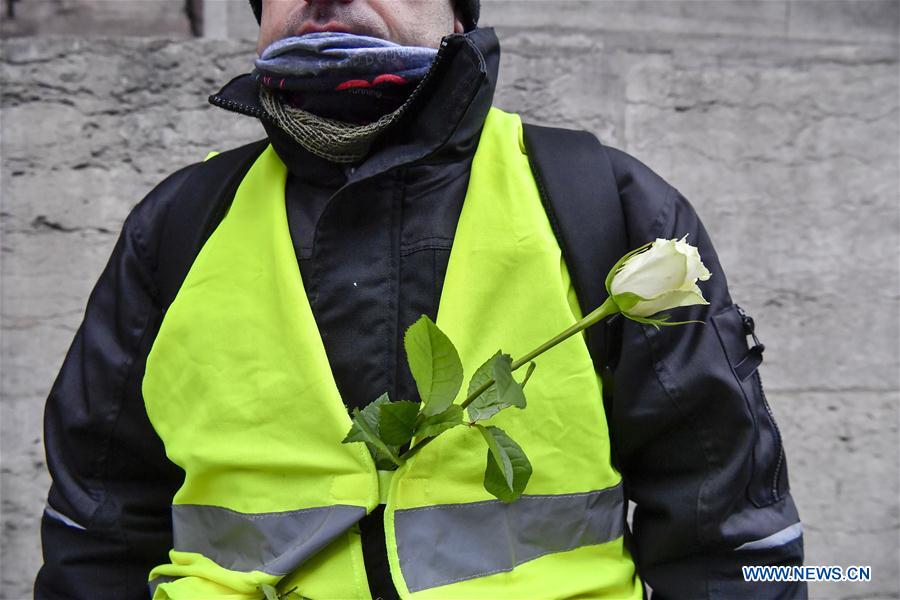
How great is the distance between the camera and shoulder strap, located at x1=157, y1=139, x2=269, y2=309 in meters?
1.66

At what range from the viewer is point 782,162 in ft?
8.43

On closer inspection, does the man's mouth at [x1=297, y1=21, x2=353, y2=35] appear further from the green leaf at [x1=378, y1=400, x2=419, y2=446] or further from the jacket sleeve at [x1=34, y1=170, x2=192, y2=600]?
the green leaf at [x1=378, y1=400, x2=419, y2=446]

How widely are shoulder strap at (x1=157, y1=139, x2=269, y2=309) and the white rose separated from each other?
705 mm

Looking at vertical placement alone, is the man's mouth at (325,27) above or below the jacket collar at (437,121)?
above

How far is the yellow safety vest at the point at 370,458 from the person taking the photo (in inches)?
57.0

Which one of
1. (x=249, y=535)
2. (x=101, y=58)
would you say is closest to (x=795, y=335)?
(x=249, y=535)

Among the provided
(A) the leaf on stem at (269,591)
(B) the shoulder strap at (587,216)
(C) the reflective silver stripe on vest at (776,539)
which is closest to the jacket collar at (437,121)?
(B) the shoulder strap at (587,216)

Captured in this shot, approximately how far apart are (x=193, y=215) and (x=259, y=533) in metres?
0.53

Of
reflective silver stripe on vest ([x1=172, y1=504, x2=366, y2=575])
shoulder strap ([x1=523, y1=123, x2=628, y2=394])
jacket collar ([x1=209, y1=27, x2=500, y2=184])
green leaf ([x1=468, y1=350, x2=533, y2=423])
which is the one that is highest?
jacket collar ([x1=209, y1=27, x2=500, y2=184])

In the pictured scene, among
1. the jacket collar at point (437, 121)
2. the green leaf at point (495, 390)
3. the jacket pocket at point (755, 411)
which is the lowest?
the jacket pocket at point (755, 411)

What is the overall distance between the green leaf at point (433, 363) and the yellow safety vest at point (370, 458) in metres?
0.14

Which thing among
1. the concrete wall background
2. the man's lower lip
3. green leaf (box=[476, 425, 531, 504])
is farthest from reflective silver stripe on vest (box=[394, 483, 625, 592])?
the concrete wall background

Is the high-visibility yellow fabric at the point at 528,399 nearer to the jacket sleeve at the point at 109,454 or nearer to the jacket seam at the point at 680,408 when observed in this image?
the jacket seam at the point at 680,408

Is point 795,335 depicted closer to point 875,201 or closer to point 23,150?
point 875,201
